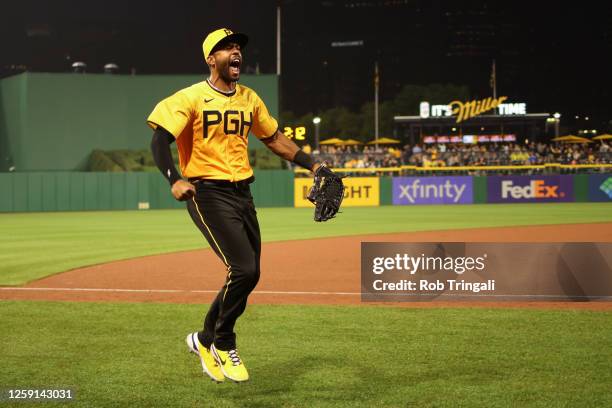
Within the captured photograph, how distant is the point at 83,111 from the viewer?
39.1m

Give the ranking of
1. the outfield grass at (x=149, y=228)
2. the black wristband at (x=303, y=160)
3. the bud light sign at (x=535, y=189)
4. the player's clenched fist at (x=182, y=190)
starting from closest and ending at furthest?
the player's clenched fist at (x=182, y=190) → the black wristband at (x=303, y=160) → the outfield grass at (x=149, y=228) → the bud light sign at (x=535, y=189)

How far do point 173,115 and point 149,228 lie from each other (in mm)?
17997

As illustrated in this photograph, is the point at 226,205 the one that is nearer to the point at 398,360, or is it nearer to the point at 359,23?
the point at 398,360

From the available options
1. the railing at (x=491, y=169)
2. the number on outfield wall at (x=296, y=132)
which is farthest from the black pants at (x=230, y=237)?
the railing at (x=491, y=169)

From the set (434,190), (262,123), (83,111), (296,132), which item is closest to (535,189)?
(434,190)

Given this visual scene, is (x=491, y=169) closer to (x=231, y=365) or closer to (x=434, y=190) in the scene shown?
(x=434, y=190)

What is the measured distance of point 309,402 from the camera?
4.93 meters

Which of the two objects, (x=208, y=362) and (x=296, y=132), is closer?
(x=208, y=362)

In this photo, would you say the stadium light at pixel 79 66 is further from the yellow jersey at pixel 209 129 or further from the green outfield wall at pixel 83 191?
the yellow jersey at pixel 209 129

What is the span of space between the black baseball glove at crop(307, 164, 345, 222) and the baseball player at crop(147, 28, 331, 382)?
0.49 metres

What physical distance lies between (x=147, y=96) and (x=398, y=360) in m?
35.1

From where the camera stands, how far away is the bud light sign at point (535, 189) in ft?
117

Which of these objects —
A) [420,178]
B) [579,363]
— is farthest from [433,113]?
[579,363]

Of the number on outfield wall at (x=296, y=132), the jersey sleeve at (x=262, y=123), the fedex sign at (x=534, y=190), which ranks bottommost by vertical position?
the fedex sign at (x=534, y=190)
